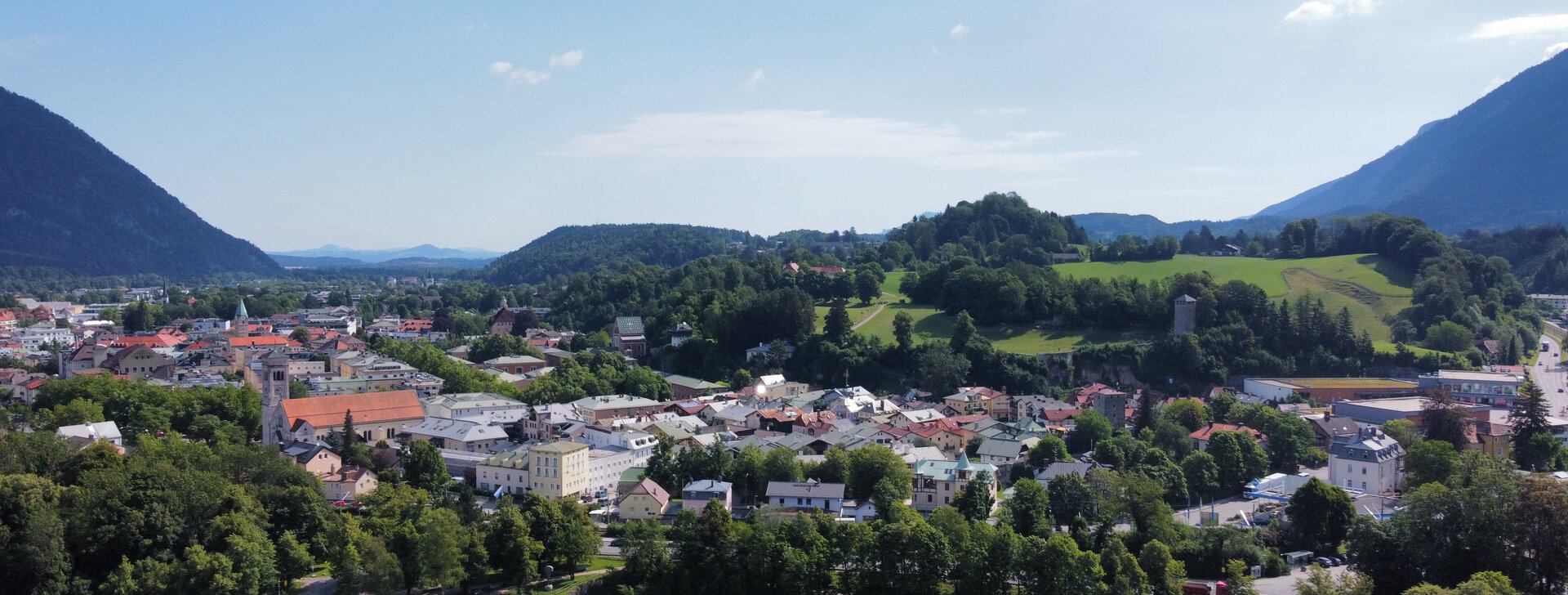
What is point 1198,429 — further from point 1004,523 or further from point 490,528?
point 490,528

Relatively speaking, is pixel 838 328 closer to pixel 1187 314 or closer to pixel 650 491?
pixel 1187 314

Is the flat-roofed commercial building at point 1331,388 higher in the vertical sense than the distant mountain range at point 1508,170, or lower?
lower

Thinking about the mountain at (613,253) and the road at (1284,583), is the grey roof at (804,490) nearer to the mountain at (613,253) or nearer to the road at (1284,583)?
the road at (1284,583)

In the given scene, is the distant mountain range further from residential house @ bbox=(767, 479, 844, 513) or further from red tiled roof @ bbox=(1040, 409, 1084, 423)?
residential house @ bbox=(767, 479, 844, 513)

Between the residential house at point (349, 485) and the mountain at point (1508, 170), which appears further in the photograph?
the mountain at point (1508, 170)

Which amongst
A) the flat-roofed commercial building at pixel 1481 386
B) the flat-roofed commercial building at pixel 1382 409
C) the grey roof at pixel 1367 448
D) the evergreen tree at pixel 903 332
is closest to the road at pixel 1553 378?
the flat-roofed commercial building at pixel 1481 386

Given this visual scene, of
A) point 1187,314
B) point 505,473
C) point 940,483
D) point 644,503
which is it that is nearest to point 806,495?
point 940,483

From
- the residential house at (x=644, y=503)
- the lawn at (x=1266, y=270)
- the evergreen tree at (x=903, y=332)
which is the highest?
the lawn at (x=1266, y=270)
